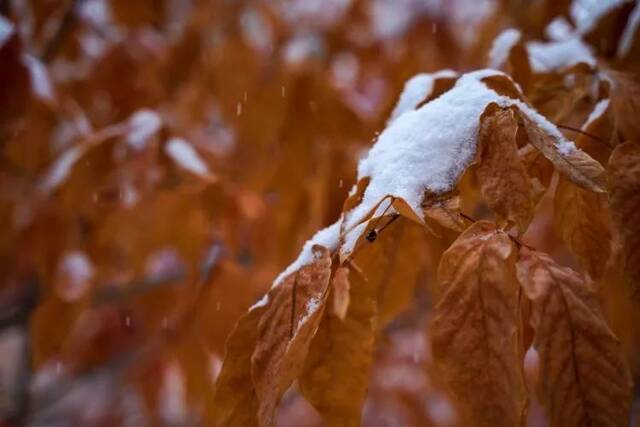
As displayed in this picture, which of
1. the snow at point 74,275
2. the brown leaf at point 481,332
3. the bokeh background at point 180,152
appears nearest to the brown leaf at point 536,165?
the brown leaf at point 481,332

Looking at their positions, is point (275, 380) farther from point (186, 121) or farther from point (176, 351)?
point (186, 121)

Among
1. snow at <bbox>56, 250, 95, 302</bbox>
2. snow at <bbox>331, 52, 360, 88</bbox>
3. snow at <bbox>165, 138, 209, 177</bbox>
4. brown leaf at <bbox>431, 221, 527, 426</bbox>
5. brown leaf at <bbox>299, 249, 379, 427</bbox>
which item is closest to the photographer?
brown leaf at <bbox>431, 221, 527, 426</bbox>

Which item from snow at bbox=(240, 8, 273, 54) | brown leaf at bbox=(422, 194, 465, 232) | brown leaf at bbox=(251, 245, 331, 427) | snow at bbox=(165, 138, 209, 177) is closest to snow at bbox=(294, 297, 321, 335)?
brown leaf at bbox=(251, 245, 331, 427)

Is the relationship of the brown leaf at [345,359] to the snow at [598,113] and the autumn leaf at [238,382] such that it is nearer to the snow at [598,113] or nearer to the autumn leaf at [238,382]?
the autumn leaf at [238,382]

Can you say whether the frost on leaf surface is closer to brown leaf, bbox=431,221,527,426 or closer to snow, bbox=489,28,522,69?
brown leaf, bbox=431,221,527,426

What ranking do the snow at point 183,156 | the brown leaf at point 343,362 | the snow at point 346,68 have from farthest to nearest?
the snow at point 346,68, the snow at point 183,156, the brown leaf at point 343,362

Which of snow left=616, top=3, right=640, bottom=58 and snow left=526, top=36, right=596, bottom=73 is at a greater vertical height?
snow left=526, top=36, right=596, bottom=73
